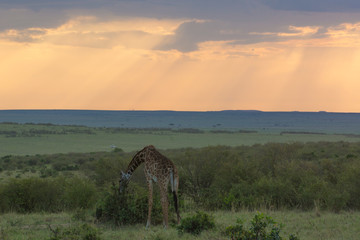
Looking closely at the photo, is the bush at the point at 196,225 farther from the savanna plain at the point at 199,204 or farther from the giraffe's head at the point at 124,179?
the giraffe's head at the point at 124,179

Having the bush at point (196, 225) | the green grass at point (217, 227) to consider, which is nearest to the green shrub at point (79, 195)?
the green grass at point (217, 227)

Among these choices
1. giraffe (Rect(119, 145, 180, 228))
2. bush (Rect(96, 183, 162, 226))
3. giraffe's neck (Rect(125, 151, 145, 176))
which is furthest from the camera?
bush (Rect(96, 183, 162, 226))

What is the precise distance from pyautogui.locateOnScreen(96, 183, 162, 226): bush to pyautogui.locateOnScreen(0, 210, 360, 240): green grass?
39 cm

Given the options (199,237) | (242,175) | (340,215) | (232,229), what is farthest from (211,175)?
(232,229)

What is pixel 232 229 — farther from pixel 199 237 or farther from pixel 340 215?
pixel 340 215

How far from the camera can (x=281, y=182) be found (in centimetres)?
1833

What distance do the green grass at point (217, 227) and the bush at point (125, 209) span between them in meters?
0.39

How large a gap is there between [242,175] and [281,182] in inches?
96.4

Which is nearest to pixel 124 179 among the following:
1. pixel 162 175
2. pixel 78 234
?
pixel 162 175

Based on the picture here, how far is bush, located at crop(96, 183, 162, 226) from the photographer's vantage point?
14086mm

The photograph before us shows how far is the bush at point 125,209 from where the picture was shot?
46.2ft

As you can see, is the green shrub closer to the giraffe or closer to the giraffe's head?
the giraffe's head

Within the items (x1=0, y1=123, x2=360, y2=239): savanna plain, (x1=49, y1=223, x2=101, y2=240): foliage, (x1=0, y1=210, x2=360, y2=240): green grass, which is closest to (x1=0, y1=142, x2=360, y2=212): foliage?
(x1=0, y1=123, x2=360, y2=239): savanna plain

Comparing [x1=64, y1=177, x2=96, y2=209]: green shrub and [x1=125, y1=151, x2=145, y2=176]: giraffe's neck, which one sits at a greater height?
[x1=125, y1=151, x2=145, y2=176]: giraffe's neck
